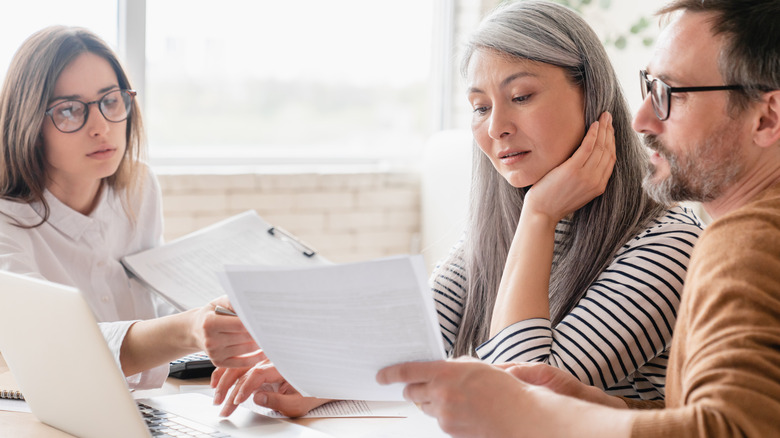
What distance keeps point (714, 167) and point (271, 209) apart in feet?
8.69

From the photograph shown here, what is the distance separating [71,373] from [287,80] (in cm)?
280

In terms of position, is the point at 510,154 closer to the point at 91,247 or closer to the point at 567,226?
the point at 567,226

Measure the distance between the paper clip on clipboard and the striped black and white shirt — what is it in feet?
2.41

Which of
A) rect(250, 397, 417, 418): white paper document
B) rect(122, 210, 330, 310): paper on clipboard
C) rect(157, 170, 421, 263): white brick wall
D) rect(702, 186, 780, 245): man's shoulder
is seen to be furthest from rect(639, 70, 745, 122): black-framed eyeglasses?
rect(157, 170, 421, 263): white brick wall

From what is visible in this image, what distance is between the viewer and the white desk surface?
1124 mm

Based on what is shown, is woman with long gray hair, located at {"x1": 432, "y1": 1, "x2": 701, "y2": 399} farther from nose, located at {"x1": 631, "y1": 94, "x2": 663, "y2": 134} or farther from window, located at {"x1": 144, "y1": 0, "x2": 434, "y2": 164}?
window, located at {"x1": 144, "y1": 0, "x2": 434, "y2": 164}

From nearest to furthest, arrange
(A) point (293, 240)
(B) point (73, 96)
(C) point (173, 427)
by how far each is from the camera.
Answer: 1. (C) point (173, 427)
2. (B) point (73, 96)
3. (A) point (293, 240)

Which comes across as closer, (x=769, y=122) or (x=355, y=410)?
(x=769, y=122)

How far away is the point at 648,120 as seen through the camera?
45.4 inches

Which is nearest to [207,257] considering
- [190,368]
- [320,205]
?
[190,368]

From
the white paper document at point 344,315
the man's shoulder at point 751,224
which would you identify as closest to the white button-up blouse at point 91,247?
the white paper document at point 344,315

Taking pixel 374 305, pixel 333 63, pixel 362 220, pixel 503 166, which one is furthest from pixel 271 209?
pixel 374 305

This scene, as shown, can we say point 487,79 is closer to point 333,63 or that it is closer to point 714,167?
point 714,167

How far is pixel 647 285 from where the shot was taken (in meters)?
1.26
